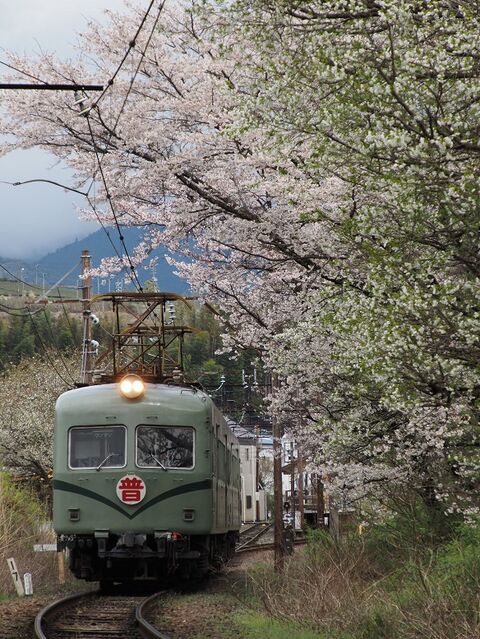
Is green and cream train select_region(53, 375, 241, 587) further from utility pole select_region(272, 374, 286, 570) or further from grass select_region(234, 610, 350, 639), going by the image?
utility pole select_region(272, 374, 286, 570)

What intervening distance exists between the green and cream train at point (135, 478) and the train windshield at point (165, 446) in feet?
0.04

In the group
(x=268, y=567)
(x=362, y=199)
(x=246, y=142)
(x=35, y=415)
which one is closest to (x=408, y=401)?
(x=362, y=199)

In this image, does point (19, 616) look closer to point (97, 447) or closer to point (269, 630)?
point (97, 447)

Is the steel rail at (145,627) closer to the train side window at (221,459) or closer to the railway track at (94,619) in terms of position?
the railway track at (94,619)

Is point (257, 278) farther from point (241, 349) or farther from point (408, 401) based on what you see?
point (408, 401)

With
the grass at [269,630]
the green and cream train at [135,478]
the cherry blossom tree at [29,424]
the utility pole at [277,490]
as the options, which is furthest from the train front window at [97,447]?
the cherry blossom tree at [29,424]

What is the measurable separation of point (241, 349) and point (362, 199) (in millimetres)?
7585

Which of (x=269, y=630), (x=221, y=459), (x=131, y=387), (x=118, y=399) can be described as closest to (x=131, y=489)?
(x=118, y=399)

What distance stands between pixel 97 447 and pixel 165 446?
0.90m

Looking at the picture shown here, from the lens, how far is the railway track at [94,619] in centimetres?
949

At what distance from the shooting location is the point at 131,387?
44.1 ft

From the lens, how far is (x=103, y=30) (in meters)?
14.8

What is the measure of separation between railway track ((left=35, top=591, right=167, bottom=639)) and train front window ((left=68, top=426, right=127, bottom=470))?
1.70m

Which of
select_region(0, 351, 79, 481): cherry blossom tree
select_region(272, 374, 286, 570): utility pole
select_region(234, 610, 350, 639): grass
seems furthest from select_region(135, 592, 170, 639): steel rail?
select_region(0, 351, 79, 481): cherry blossom tree
